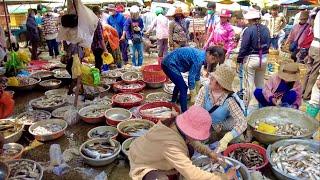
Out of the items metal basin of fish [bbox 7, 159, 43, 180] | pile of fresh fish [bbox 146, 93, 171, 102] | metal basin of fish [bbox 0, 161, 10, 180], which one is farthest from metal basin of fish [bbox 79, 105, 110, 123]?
metal basin of fish [bbox 0, 161, 10, 180]

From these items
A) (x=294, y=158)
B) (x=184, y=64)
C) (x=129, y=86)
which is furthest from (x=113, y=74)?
(x=294, y=158)

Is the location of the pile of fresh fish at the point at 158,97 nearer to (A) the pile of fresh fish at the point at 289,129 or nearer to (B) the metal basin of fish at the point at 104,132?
(B) the metal basin of fish at the point at 104,132

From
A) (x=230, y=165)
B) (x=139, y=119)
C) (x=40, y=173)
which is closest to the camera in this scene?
(x=230, y=165)

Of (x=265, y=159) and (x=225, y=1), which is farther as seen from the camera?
(x=225, y=1)

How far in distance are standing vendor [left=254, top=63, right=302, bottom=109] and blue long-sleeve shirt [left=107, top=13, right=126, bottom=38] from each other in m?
6.14

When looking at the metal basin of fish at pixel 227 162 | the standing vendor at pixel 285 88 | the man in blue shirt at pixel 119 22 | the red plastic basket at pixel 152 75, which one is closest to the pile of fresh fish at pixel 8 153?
the metal basin of fish at pixel 227 162

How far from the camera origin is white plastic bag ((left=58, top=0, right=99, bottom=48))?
5.54m

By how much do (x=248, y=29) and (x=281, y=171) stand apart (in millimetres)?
3282

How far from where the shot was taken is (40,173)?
368 centimetres

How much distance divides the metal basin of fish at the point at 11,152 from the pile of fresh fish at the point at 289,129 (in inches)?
139

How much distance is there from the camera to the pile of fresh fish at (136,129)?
4.77 metres

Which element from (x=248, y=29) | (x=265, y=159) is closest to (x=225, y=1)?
(x=248, y=29)

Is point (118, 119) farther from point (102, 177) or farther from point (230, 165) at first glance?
point (230, 165)

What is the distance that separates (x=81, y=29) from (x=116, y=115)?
1.77m
